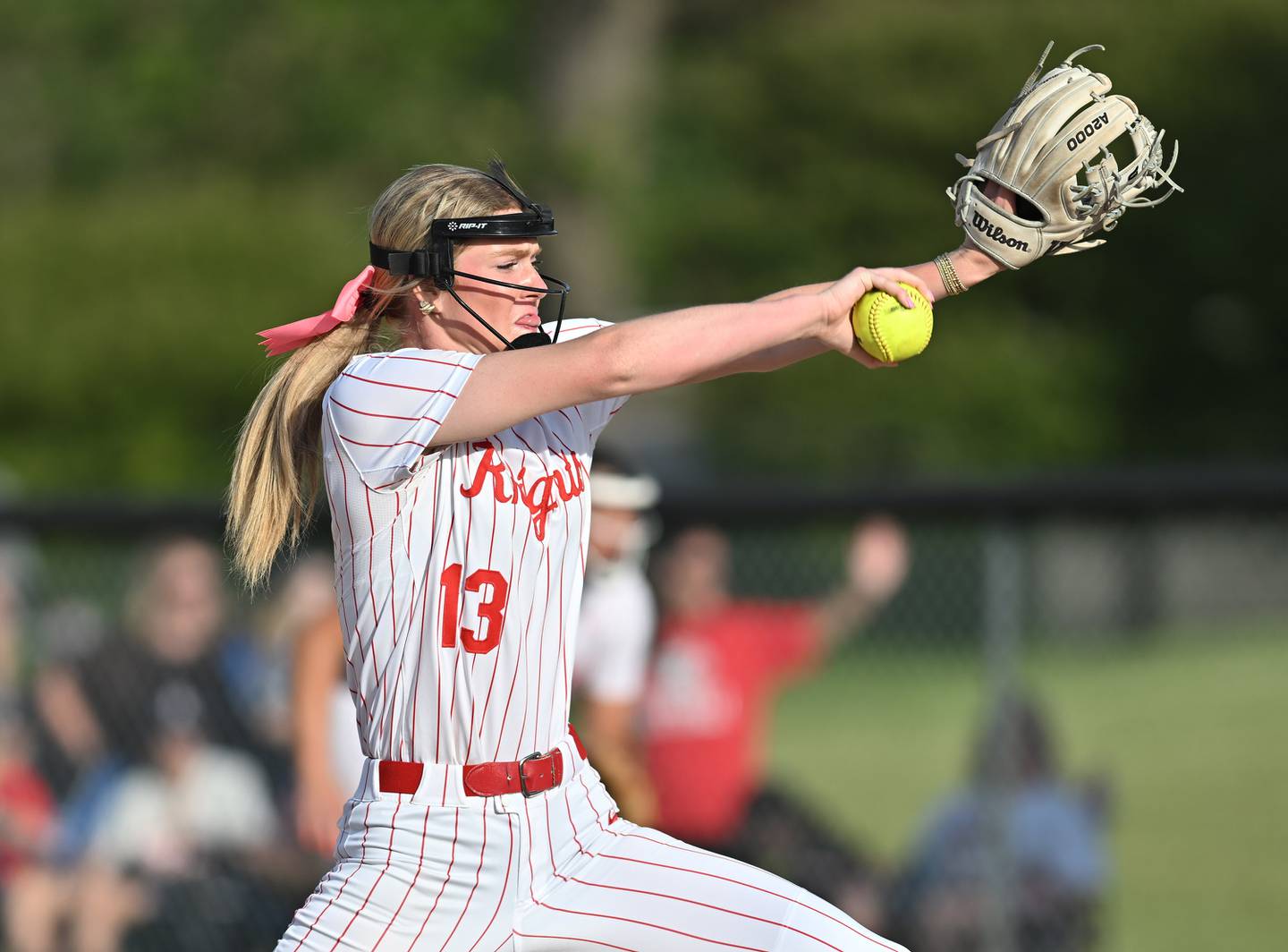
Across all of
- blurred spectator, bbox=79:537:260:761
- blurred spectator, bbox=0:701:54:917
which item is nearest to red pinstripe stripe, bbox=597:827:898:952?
blurred spectator, bbox=79:537:260:761

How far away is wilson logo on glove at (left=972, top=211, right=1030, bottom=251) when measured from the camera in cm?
328

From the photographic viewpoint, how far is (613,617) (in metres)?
5.51

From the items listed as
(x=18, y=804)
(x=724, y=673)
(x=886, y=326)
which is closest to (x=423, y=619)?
(x=886, y=326)

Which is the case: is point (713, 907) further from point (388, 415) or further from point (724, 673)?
point (724, 673)

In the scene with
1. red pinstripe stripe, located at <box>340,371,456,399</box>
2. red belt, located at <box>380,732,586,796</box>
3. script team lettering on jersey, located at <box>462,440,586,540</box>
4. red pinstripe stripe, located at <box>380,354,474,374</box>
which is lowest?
red belt, located at <box>380,732,586,796</box>

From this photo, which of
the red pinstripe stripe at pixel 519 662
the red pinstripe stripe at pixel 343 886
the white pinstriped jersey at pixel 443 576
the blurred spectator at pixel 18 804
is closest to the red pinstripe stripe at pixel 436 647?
the white pinstriped jersey at pixel 443 576

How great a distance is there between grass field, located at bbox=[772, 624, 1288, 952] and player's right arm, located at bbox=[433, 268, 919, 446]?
3.04 m

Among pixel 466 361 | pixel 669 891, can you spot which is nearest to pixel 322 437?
pixel 466 361

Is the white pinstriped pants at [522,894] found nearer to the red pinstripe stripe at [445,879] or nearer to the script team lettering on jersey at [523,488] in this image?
the red pinstripe stripe at [445,879]

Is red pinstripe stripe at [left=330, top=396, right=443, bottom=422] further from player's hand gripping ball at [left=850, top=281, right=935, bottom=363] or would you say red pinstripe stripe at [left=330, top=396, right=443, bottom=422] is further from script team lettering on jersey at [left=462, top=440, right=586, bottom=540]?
player's hand gripping ball at [left=850, top=281, right=935, bottom=363]

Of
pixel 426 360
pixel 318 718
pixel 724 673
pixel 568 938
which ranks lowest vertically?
pixel 568 938

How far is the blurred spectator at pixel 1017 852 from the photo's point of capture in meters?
5.41

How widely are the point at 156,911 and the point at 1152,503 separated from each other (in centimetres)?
402

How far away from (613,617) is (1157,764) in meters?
1.94
